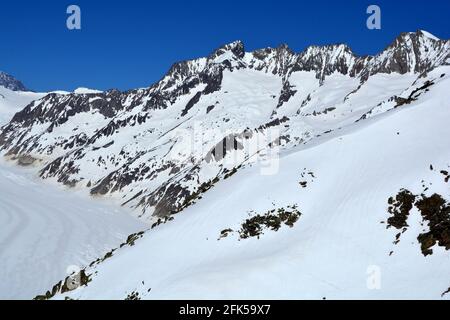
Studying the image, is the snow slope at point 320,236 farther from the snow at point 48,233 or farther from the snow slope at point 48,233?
the snow slope at point 48,233

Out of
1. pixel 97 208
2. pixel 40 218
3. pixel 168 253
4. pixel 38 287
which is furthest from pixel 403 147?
pixel 97 208

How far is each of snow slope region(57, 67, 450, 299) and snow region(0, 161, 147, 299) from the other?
1162 inches

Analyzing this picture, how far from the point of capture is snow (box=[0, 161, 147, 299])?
59.7 m

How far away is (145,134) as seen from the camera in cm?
18500

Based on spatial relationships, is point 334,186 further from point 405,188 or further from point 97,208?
point 97,208

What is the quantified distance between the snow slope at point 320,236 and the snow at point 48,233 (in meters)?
29.5

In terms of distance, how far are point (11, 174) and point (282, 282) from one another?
173m

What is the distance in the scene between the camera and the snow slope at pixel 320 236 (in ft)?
Answer: 74.2

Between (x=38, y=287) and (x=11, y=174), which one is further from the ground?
(x=11, y=174)

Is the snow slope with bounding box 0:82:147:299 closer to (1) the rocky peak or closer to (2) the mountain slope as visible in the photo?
(2) the mountain slope

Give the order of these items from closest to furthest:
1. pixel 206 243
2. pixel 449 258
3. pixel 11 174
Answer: pixel 449 258 → pixel 206 243 → pixel 11 174

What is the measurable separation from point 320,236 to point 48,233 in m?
70.9

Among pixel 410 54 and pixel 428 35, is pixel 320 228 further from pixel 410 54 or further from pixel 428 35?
pixel 428 35

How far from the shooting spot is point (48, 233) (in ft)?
282
